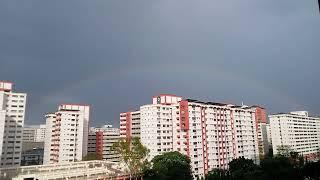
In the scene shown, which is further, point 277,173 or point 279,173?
point 277,173

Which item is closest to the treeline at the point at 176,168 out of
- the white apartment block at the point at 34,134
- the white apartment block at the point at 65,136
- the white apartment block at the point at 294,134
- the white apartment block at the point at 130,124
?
the white apartment block at the point at 130,124

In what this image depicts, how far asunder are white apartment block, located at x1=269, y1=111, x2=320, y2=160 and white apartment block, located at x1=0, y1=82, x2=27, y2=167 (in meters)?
90.6

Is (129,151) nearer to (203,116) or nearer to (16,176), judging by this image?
(16,176)

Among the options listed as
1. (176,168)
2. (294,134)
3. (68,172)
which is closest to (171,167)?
(176,168)

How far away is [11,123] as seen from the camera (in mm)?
89938

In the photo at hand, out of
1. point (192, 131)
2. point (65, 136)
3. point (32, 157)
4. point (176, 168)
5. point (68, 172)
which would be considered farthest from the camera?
point (32, 157)

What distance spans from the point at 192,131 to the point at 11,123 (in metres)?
50.5

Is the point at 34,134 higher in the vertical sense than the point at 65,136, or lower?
higher

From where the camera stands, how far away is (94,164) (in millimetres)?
71062

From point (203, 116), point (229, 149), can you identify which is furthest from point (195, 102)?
point (229, 149)

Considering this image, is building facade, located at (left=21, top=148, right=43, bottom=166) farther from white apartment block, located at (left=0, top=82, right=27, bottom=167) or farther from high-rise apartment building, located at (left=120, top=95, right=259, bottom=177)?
high-rise apartment building, located at (left=120, top=95, right=259, bottom=177)

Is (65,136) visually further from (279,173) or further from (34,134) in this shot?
(34,134)

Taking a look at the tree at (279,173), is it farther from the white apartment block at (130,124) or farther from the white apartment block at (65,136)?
the white apartment block at (65,136)

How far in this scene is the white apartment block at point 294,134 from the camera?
12669 centimetres
